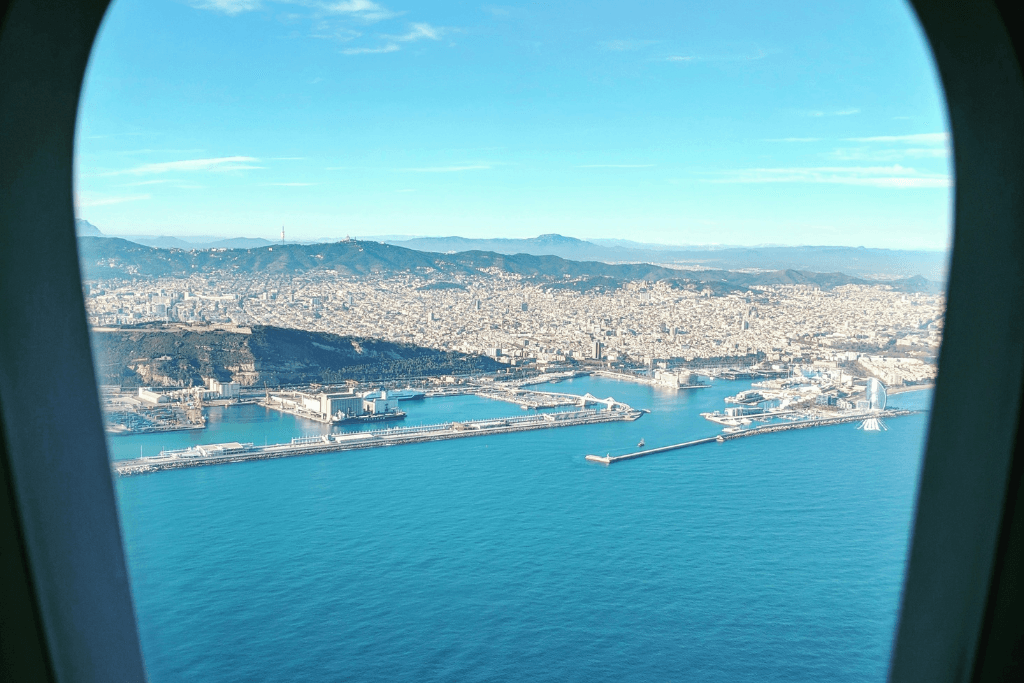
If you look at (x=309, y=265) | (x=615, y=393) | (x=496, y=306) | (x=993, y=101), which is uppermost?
(x=993, y=101)

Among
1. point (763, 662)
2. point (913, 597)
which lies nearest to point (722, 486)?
point (763, 662)

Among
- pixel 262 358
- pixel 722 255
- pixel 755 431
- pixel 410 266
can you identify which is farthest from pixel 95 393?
pixel 722 255

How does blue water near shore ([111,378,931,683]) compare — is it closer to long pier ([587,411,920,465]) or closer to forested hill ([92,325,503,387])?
long pier ([587,411,920,465])

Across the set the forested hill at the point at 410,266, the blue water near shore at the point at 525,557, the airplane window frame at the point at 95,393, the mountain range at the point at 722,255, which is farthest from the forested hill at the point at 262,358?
the airplane window frame at the point at 95,393

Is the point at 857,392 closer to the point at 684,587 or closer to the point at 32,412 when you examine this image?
the point at 684,587

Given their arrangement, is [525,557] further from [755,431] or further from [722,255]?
[722,255]
